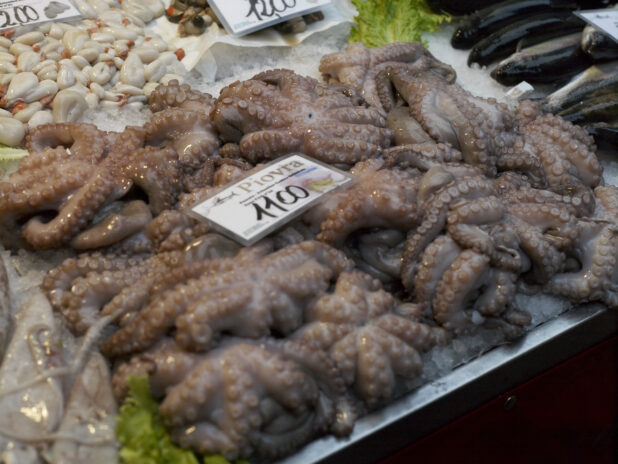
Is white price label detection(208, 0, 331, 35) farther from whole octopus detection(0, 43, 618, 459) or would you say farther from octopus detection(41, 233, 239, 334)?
octopus detection(41, 233, 239, 334)

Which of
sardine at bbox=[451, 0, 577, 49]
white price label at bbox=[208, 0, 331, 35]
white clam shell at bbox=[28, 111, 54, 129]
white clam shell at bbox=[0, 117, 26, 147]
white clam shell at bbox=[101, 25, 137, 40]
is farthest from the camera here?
sardine at bbox=[451, 0, 577, 49]

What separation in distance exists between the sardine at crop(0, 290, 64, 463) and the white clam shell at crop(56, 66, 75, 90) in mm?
1447

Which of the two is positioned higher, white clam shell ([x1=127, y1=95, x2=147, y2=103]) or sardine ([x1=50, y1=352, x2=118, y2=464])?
white clam shell ([x1=127, y1=95, x2=147, y2=103])

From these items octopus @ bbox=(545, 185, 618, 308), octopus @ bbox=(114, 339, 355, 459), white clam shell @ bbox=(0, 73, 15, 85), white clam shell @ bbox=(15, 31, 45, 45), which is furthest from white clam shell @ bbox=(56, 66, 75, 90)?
octopus @ bbox=(545, 185, 618, 308)

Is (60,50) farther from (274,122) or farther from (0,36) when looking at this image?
(274,122)

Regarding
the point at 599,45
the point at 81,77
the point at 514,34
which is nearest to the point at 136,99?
the point at 81,77

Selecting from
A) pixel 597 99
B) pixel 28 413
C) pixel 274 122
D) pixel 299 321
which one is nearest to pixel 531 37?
pixel 597 99

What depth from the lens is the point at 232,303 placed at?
192 centimetres

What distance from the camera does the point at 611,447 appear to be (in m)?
3.39

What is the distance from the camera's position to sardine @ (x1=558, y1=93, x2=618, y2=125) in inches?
130

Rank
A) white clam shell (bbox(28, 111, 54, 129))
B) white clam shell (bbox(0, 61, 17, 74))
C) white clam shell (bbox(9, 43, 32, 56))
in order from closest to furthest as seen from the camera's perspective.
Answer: white clam shell (bbox(28, 111, 54, 129)) → white clam shell (bbox(0, 61, 17, 74)) → white clam shell (bbox(9, 43, 32, 56))

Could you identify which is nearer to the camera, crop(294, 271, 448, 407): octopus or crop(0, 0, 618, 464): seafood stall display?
crop(0, 0, 618, 464): seafood stall display

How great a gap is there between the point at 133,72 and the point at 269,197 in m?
1.47

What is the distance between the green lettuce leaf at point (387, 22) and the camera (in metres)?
3.95
